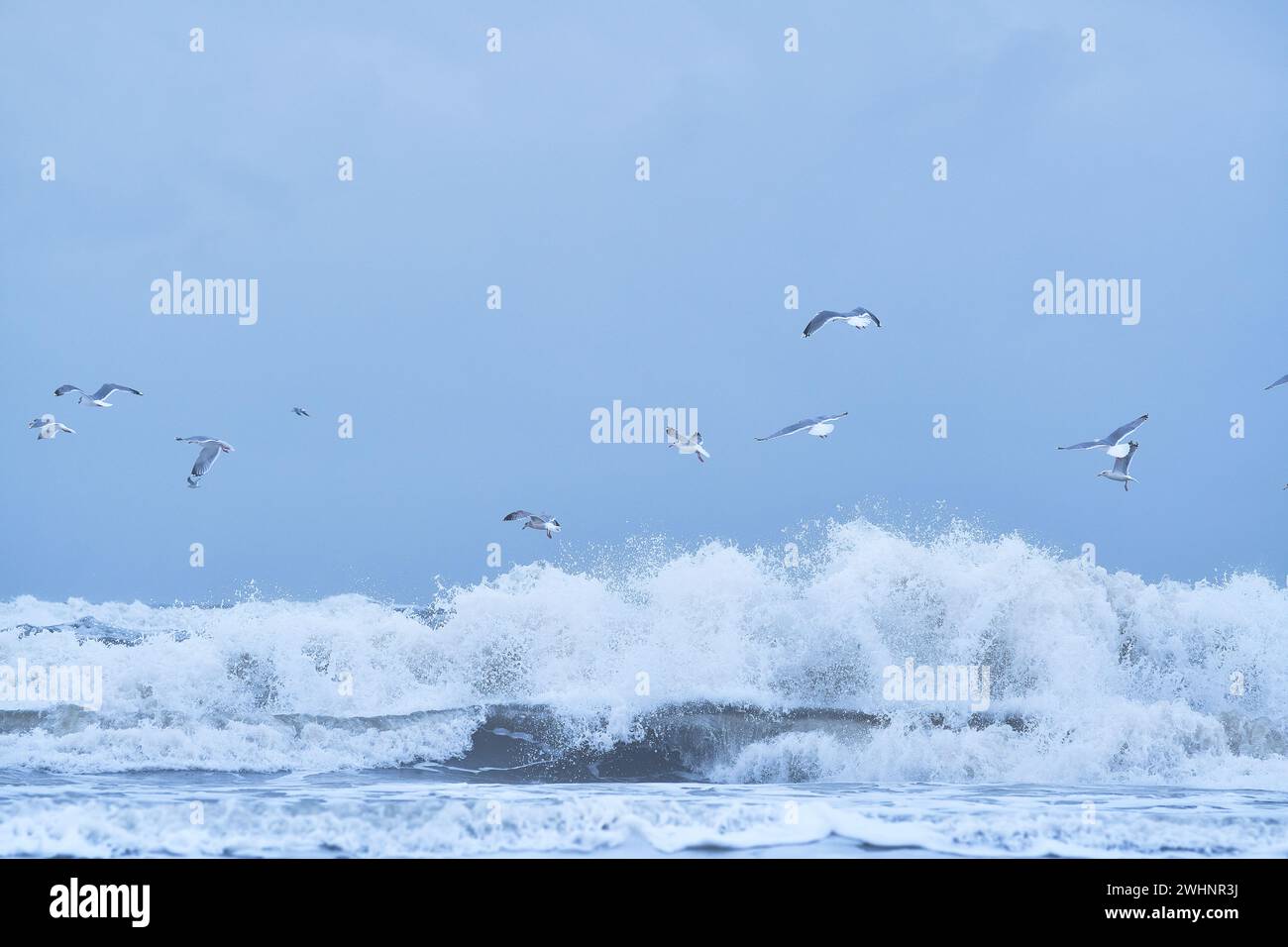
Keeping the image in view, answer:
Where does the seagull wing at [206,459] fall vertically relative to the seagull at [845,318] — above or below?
below

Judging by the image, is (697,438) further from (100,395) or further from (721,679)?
(100,395)

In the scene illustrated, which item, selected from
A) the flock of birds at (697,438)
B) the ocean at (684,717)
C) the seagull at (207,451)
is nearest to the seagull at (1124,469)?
the flock of birds at (697,438)

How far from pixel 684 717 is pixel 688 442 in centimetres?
274

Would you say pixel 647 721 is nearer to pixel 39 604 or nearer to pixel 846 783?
pixel 846 783

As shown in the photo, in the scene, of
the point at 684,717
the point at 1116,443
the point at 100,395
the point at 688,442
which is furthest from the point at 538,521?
the point at 1116,443

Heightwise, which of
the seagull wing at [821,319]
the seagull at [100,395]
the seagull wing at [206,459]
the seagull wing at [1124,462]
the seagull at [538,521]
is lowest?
the seagull at [538,521]

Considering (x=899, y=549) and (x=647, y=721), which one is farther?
(x=899, y=549)

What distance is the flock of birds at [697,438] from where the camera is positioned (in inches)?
327

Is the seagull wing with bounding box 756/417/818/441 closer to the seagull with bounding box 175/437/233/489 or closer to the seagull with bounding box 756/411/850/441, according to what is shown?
the seagull with bounding box 756/411/850/441

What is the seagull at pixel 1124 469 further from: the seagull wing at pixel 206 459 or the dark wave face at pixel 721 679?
the seagull wing at pixel 206 459

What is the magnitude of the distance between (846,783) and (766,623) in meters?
2.33
